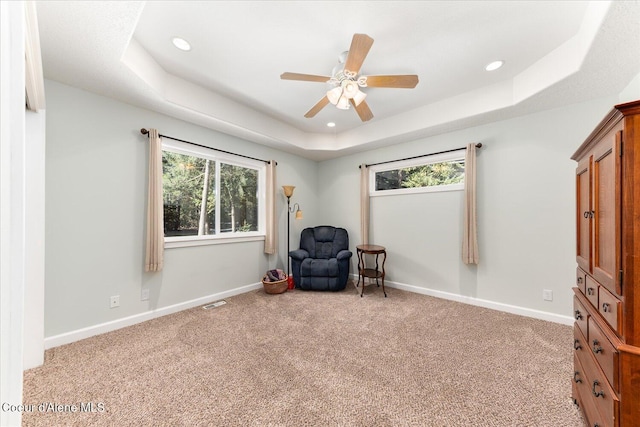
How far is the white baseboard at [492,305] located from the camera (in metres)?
2.72

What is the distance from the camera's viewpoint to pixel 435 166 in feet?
12.3

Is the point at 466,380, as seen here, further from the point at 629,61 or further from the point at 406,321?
the point at 629,61

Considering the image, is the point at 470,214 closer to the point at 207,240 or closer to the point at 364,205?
the point at 364,205

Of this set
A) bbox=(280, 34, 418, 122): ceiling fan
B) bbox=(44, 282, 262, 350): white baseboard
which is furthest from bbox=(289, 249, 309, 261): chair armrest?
bbox=(280, 34, 418, 122): ceiling fan

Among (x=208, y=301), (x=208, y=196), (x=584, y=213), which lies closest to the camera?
(x=584, y=213)

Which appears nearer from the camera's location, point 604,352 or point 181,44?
point 604,352

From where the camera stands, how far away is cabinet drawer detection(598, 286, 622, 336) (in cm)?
98

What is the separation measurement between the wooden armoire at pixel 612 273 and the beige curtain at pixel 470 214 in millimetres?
1900

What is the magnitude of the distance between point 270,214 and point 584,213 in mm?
3541

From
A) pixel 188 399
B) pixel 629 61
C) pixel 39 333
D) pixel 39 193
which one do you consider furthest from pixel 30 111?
pixel 629 61

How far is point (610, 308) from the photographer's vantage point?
1.05m

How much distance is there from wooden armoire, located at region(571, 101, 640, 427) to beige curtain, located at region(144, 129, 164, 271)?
3523 millimetres

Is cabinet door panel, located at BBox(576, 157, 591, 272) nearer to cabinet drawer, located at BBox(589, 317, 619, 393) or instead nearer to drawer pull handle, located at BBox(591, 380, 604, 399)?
cabinet drawer, located at BBox(589, 317, 619, 393)

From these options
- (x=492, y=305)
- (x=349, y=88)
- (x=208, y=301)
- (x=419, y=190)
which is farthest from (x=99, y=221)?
(x=492, y=305)
